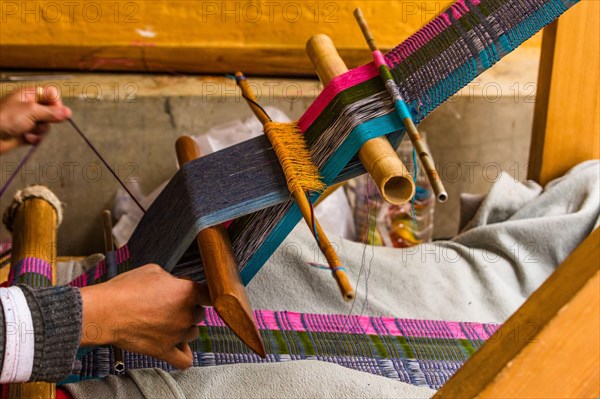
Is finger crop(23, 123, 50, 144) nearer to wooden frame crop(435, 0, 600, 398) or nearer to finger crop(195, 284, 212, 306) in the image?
finger crop(195, 284, 212, 306)

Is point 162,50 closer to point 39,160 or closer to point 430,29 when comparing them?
point 39,160

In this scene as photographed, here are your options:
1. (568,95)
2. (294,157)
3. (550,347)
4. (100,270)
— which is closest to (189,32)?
(568,95)

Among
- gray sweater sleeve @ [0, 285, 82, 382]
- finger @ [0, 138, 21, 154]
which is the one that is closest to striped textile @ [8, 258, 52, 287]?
finger @ [0, 138, 21, 154]

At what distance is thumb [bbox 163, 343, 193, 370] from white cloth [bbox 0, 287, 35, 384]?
25 centimetres

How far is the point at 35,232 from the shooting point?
1859 millimetres

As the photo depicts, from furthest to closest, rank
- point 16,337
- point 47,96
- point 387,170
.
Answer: point 47,96 < point 387,170 < point 16,337

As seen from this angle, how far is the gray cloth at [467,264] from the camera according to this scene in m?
1.83

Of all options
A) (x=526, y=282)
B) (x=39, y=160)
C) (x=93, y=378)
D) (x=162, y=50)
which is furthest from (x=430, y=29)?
(x=39, y=160)

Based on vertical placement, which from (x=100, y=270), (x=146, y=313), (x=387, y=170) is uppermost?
(x=100, y=270)

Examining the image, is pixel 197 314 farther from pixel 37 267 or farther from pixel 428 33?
pixel 428 33

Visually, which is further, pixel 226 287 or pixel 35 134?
pixel 35 134

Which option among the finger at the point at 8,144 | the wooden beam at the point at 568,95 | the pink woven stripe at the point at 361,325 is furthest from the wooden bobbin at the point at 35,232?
the wooden beam at the point at 568,95

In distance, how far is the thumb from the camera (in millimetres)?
1360

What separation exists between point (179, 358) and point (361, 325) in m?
0.50
